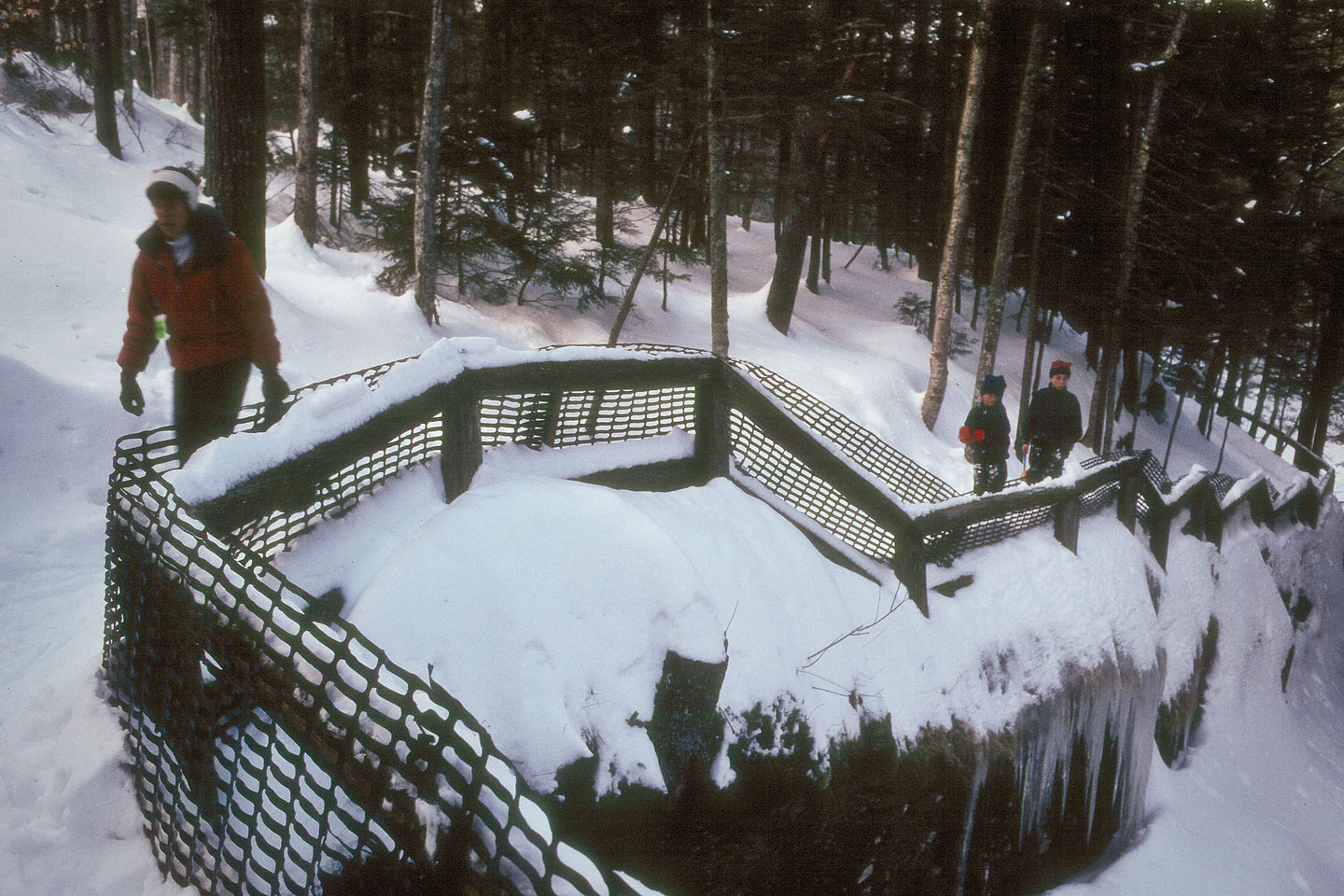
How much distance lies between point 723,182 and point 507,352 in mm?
10997

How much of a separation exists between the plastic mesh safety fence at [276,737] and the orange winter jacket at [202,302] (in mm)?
1186

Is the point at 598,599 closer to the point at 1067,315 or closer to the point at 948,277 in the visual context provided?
the point at 948,277

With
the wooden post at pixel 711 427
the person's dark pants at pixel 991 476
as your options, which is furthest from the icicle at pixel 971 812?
the person's dark pants at pixel 991 476

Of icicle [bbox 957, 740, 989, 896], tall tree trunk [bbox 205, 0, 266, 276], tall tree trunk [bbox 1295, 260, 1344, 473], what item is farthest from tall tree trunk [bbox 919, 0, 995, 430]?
tall tree trunk [bbox 1295, 260, 1344, 473]

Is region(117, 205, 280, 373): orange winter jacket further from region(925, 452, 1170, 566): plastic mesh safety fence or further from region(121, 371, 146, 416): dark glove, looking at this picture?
region(925, 452, 1170, 566): plastic mesh safety fence

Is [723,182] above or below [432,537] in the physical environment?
above

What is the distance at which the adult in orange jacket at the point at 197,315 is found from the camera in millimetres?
3824

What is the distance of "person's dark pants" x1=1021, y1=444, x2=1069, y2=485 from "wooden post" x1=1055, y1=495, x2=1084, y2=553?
0.85 metres

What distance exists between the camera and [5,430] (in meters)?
6.03

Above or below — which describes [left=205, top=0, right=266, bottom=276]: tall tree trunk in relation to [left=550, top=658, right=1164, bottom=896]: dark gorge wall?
above

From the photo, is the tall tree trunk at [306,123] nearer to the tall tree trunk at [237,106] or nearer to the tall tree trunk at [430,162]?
the tall tree trunk at [430,162]

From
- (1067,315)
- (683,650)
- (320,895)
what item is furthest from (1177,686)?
(1067,315)

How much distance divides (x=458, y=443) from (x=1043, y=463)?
22.1 feet

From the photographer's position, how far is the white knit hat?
3631 mm
